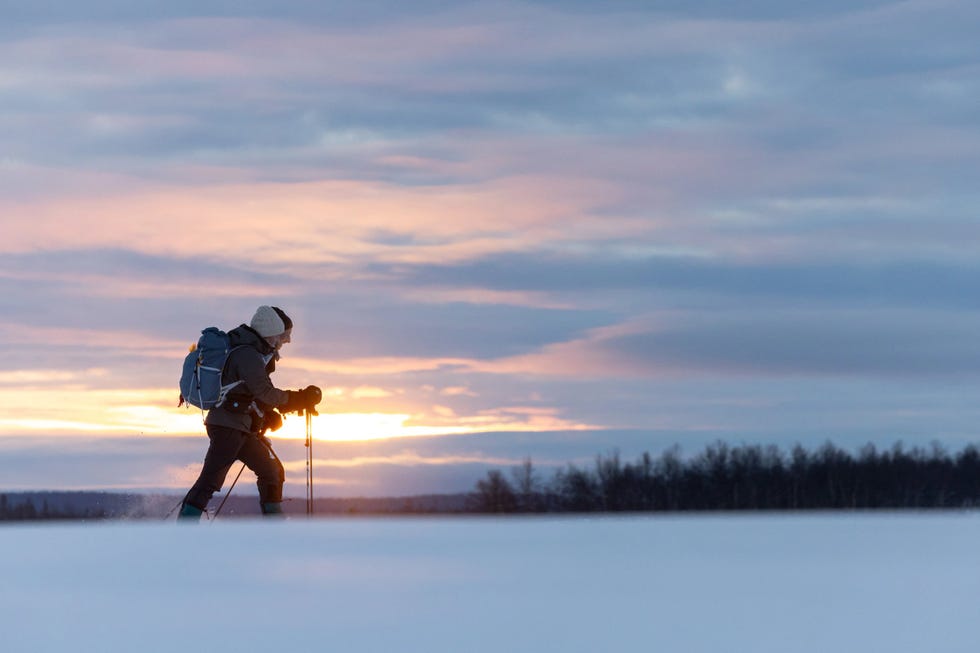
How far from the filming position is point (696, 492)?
58312mm

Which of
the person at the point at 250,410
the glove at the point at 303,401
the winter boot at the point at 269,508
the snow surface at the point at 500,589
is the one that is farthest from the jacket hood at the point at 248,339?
the snow surface at the point at 500,589

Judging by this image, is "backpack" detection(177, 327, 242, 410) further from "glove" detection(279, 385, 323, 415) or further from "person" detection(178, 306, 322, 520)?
"glove" detection(279, 385, 323, 415)

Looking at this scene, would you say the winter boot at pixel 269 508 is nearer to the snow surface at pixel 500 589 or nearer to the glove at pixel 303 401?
the glove at pixel 303 401

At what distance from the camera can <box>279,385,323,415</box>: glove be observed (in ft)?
41.7

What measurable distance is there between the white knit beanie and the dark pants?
93 centimetres

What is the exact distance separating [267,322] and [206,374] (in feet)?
2.36

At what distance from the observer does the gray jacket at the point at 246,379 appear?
12.2 m

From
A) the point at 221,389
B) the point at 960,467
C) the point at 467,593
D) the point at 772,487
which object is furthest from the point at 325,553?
the point at 772,487

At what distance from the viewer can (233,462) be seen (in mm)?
12570

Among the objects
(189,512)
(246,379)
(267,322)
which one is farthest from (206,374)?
(189,512)

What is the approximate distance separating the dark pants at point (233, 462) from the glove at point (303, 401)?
15.5 inches

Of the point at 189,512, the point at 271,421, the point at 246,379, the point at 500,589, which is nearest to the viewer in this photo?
the point at 500,589

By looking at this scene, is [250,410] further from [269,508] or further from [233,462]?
[269,508]

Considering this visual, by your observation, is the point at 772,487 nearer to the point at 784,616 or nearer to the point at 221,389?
the point at 221,389
